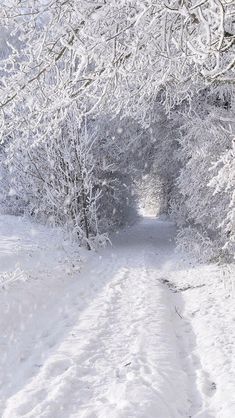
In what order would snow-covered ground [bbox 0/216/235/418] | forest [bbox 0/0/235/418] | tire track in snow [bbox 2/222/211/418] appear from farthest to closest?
1. snow-covered ground [bbox 0/216/235/418]
2. tire track in snow [bbox 2/222/211/418]
3. forest [bbox 0/0/235/418]

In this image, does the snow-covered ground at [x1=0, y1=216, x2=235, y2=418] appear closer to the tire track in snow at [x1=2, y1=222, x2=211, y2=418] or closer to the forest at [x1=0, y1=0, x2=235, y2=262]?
the tire track in snow at [x1=2, y1=222, x2=211, y2=418]

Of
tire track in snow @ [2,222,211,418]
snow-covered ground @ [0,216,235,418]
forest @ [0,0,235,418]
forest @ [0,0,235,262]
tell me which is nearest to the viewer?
forest @ [0,0,235,418]

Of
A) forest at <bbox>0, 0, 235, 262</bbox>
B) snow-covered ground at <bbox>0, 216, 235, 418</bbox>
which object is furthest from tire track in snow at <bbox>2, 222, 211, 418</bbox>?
forest at <bbox>0, 0, 235, 262</bbox>

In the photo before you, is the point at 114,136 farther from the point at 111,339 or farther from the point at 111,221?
the point at 111,339

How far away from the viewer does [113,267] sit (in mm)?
14703

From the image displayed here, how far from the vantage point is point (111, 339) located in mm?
7430

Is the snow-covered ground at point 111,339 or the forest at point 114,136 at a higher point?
the forest at point 114,136

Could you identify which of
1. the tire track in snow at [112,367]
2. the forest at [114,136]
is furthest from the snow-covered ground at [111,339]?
the forest at [114,136]

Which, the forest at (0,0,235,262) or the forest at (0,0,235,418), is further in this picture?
the forest at (0,0,235,262)

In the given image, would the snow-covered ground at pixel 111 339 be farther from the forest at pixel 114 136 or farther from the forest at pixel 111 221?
the forest at pixel 114 136

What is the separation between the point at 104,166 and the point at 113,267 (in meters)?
5.40

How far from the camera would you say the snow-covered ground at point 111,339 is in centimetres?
520

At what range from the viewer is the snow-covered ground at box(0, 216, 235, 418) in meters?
5.20

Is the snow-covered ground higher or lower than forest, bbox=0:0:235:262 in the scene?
lower
